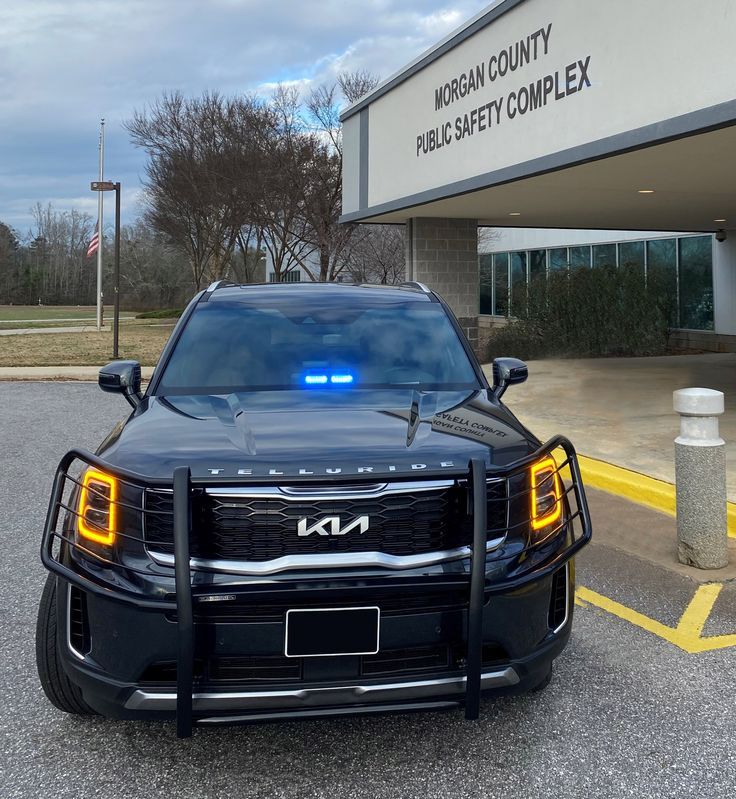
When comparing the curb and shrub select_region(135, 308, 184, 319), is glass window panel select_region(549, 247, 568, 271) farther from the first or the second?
shrub select_region(135, 308, 184, 319)

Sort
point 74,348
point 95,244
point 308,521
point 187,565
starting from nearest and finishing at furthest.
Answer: point 187,565
point 308,521
point 74,348
point 95,244

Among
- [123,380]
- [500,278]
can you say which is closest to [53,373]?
[123,380]

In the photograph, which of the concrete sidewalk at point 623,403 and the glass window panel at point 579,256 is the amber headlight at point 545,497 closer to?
the concrete sidewalk at point 623,403

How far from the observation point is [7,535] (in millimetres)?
5777

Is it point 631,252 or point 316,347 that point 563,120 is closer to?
point 316,347

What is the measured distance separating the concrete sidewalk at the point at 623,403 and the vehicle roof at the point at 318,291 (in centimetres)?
296

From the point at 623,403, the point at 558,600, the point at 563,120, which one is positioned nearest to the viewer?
the point at 558,600

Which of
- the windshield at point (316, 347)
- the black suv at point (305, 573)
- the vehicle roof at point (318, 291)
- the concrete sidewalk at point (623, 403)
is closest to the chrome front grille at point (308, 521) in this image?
the black suv at point (305, 573)

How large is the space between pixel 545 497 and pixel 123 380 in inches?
87.3

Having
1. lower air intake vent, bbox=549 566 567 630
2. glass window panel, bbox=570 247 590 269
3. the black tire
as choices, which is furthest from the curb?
lower air intake vent, bbox=549 566 567 630

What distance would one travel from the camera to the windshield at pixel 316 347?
4.07m

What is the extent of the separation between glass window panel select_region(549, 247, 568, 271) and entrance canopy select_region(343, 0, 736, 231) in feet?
24.0

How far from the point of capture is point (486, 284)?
30031 millimetres

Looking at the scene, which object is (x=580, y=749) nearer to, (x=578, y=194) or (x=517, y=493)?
(x=517, y=493)
